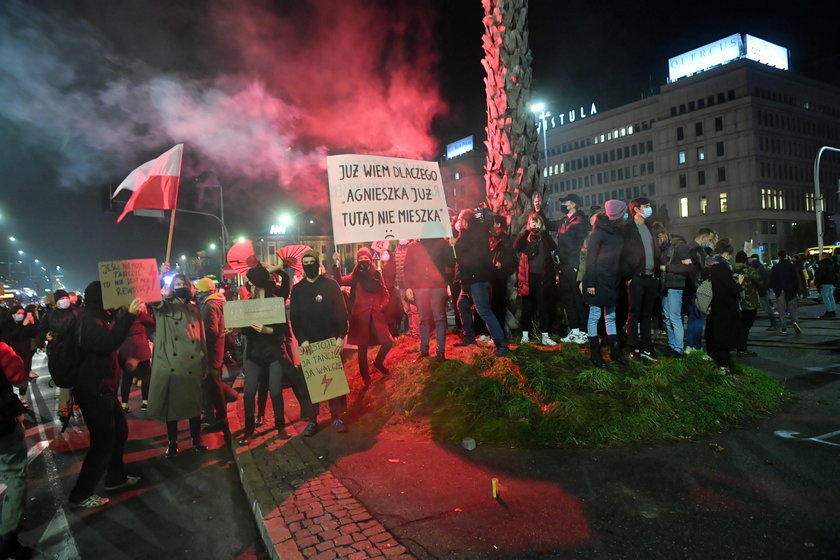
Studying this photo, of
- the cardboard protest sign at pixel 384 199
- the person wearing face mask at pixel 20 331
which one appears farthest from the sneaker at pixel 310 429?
the person wearing face mask at pixel 20 331

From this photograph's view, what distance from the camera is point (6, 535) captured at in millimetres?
3871

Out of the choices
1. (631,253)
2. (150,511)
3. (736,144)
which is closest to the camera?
(150,511)

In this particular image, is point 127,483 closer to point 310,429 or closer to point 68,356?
point 68,356

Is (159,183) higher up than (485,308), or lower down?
higher up

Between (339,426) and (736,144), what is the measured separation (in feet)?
250

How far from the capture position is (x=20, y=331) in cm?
1052

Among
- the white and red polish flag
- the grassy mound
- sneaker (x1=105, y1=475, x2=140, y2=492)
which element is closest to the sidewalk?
the grassy mound

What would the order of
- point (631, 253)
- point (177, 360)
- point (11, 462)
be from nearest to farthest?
1. point (11, 462)
2. point (177, 360)
3. point (631, 253)

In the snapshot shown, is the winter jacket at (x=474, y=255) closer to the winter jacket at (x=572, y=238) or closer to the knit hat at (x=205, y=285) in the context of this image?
the winter jacket at (x=572, y=238)

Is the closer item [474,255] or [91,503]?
[91,503]

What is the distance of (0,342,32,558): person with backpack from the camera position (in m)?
3.89

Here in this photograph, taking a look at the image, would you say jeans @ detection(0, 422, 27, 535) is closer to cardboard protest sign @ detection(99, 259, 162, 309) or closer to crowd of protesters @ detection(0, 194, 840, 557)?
crowd of protesters @ detection(0, 194, 840, 557)

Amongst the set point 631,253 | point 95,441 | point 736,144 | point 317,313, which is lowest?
point 95,441

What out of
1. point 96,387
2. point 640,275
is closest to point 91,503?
point 96,387
